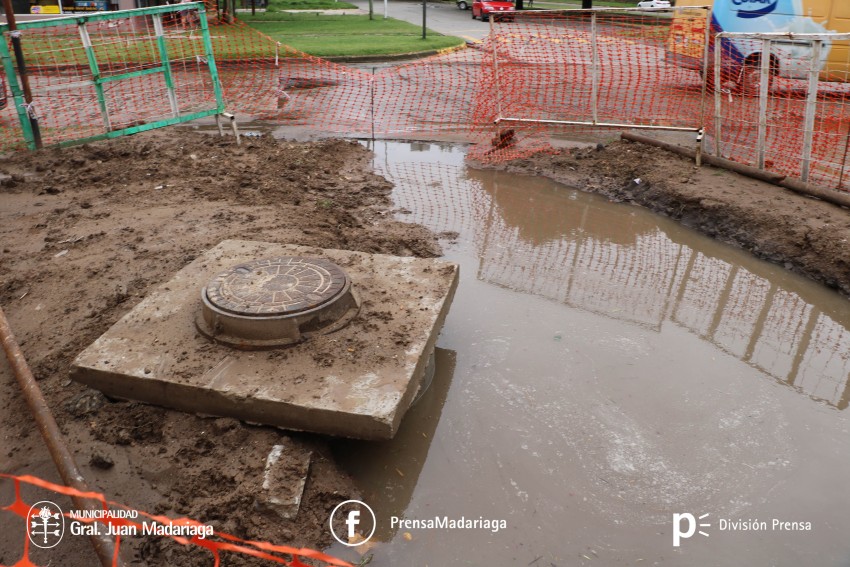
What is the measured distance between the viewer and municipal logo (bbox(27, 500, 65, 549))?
124 inches

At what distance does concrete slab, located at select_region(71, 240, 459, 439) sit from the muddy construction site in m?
0.08

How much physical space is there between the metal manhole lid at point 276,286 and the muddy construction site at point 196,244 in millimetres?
331

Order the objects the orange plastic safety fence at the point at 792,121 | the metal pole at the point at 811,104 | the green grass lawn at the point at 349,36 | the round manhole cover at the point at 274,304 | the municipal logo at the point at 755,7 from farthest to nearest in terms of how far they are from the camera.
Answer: the green grass lawn at the point at 349,36
the municipal logo at the point at 755,7
the orange plastic safety fence at the point at 792,121
the metal pole at the point at 811,104
the round manhole cover at the point at 274,304

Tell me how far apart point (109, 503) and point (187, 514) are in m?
0.39

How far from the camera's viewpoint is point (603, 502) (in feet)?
11.7

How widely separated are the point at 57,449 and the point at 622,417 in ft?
11.0

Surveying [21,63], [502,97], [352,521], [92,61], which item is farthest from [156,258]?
[502,97]

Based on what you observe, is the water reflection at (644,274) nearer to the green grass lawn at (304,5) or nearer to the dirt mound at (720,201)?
the dirt mound at (720,201)

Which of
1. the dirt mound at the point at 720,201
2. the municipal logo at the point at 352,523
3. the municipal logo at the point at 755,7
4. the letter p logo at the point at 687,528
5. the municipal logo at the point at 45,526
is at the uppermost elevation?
the municipal logo at the point at 755,7

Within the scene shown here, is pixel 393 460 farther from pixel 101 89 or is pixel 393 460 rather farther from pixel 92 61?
pixel 101 89

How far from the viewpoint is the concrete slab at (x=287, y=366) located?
358 centimetres

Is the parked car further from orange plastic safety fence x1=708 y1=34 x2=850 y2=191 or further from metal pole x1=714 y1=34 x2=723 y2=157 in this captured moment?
metal pole x1=714 y1=34 x2=723 y2=157

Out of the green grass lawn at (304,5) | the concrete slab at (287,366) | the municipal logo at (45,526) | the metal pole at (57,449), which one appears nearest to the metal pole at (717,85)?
the concrete slab at (287,366)

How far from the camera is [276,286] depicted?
4.31 meters
